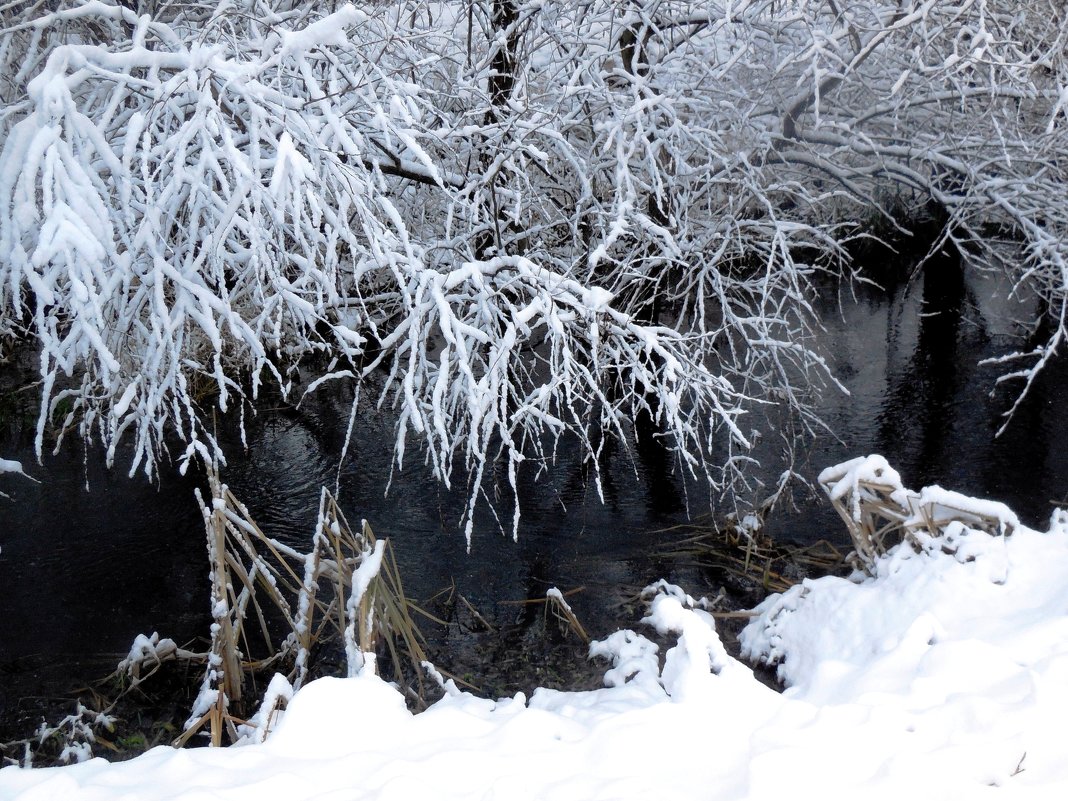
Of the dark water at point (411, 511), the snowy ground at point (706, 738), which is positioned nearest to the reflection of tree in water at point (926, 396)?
the dark water at point (411, 511)

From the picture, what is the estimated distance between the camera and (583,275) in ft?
24.7

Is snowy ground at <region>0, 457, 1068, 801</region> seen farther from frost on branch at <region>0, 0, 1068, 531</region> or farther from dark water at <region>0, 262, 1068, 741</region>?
dark water at <region>0, 262, 1068, 741</region>

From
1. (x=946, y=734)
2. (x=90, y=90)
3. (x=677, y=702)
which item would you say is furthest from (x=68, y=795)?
(x=90, y=90)

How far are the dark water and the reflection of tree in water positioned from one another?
3 cm

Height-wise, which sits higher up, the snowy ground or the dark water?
the dark water

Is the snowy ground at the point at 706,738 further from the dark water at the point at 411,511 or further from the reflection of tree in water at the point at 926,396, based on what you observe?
the reflection of tree in water at the point at 926,396

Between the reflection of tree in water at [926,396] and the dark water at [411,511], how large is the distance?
25 mm

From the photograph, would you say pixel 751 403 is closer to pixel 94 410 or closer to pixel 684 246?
pixel 684 246

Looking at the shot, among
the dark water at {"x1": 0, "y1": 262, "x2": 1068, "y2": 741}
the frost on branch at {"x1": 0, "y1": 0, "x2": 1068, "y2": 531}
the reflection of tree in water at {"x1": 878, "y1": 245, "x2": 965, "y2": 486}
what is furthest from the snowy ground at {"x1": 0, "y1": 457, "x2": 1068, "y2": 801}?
the reflection of tree in water at {"x1": 878, "y1": 245, "x2": 965, "y2": 486}

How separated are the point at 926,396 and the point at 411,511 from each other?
559cm

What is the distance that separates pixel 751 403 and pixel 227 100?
630 cm

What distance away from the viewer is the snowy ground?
2867 mm

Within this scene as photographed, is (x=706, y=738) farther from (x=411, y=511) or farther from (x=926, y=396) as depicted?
(x=926, y=396)

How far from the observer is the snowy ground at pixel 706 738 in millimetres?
2867
